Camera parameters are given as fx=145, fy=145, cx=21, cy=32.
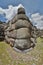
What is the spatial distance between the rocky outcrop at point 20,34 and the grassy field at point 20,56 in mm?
895

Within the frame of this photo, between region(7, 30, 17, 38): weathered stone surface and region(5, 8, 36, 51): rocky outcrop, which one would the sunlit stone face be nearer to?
region(5, 8, 36, 51): rocky outcrop

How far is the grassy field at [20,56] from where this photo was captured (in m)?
14.2

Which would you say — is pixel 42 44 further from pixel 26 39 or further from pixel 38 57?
pixel 38 57

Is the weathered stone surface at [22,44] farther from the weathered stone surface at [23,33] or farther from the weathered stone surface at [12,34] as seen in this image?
the weathered stone surface at [12,34]

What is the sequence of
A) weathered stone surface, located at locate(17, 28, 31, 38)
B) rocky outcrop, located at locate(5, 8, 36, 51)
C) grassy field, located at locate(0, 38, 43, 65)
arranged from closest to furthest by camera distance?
grassy field, located at locate(0, 38, 43, 65), rocky outcrop, located at locate(5, 8, 36, 51), weathered stone surface, located at locate(17, 28, 31, 38)

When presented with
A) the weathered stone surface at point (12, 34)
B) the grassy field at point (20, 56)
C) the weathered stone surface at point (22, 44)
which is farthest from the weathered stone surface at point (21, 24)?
the grassy field at point (20, 56)

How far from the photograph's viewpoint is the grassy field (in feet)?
46.7

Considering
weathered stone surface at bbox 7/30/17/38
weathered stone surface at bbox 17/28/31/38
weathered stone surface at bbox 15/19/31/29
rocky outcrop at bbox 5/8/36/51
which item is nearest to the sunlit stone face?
rocky outcrop at bbox 5/8/36/51

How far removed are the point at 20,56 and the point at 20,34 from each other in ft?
11.1

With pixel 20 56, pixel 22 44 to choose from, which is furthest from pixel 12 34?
pixel 20 56

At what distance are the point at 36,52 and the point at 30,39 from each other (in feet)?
8.44

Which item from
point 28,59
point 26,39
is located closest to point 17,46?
Answer: point 26,39

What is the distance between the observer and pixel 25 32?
18.0 m

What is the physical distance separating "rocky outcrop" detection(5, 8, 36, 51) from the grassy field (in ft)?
2.94
